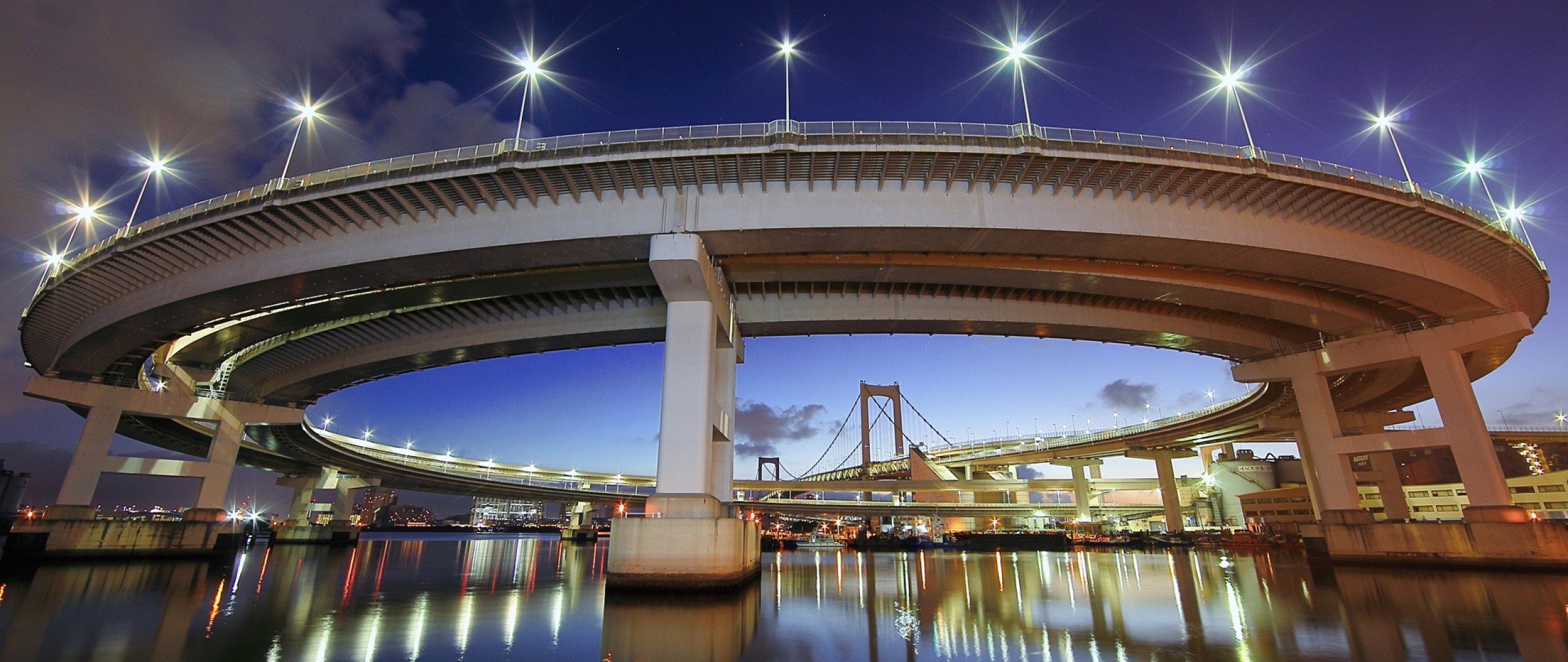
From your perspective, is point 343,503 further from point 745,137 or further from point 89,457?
point 745,137

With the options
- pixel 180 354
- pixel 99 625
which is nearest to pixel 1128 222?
pixel 99 625

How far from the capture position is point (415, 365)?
3747cm

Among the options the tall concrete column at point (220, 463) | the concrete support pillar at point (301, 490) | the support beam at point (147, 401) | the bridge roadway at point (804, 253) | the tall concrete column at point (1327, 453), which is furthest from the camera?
the concrete support pillar at point (301, 490)

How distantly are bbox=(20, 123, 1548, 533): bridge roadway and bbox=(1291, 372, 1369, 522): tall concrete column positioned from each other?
70.7 inches

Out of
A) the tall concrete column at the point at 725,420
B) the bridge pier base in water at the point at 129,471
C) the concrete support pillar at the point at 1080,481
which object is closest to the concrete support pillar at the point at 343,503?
the bridge pier base in water at the point at 129,471

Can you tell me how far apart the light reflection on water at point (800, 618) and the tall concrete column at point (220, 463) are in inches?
472

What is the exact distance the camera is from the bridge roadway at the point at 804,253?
21.3 metres

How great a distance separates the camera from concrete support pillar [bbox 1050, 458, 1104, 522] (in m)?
86.1

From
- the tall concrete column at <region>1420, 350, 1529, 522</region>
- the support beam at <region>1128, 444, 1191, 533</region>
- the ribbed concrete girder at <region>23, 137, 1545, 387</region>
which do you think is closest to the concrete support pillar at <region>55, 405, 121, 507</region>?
the ribbed concrete girder at <region>23, 137, 1545, 387</region>

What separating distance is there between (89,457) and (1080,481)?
3668 inches

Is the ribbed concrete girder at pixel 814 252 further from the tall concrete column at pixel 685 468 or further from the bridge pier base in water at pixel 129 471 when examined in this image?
the bridge pier base in water at pixel 129 471

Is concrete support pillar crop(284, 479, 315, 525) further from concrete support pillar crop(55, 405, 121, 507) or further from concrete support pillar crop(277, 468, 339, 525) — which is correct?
concrete support pillar crop(55, 405, 121, 507)

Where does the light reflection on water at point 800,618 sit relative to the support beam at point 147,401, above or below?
below

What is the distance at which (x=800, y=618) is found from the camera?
15.8 m
